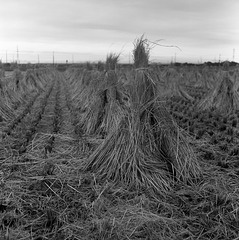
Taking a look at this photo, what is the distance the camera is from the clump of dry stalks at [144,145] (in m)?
4.14

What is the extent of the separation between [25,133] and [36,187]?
8.98 ft

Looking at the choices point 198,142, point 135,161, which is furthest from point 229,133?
point 135,161

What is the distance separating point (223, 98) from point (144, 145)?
→ 699 cm

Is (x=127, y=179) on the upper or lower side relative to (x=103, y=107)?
lower

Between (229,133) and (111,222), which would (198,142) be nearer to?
(229,133)

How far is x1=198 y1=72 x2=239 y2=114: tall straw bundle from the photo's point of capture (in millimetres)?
10219

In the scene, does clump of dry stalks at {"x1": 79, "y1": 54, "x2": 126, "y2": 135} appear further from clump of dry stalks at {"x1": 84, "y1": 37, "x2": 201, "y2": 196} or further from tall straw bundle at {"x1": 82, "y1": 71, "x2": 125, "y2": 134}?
clump of dry stalks at {"x1": 84, "y1": 37, "x2": 201, "y2": 196}

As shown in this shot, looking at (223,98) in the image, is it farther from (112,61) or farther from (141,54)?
(141,54)

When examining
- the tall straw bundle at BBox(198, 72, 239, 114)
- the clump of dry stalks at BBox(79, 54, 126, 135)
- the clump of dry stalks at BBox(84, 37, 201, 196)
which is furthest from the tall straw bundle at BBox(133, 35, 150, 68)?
the tall straw bundle at BBox(198, 72, 239, 114)

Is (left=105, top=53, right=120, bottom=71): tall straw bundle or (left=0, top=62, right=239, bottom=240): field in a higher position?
(left=105, top=53, right=120, bottom=71): tall straw bundle

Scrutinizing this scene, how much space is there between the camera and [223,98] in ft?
34.4

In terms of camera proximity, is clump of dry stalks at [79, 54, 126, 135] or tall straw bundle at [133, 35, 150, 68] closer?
tall straw bundle at [133, 35, 150, 68]

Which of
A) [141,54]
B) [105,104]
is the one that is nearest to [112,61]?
[105,104]

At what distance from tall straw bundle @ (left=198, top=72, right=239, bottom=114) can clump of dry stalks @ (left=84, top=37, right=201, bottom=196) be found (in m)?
6.15
